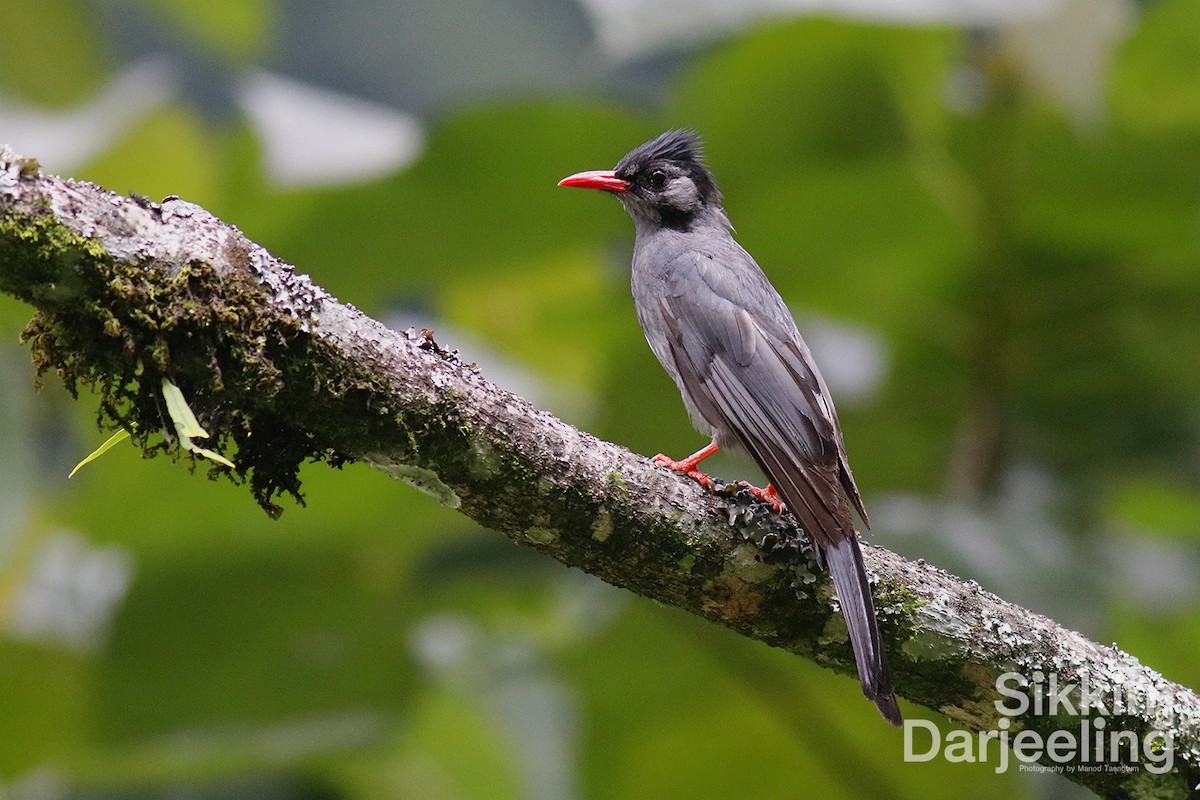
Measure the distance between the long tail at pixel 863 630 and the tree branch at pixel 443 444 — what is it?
10 cm

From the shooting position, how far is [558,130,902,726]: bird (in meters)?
2.65

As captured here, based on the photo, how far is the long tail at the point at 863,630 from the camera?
256 cm

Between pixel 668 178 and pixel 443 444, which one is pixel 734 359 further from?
pixel 443 444

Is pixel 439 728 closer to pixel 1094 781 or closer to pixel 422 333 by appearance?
pixel 1094 781

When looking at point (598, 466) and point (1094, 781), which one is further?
point (1094, 781)

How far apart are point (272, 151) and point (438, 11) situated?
5179mm

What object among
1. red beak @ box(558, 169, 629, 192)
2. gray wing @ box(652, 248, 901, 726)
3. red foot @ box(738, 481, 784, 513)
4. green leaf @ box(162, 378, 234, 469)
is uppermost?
red beak @ box(558, 169, 629, 192)

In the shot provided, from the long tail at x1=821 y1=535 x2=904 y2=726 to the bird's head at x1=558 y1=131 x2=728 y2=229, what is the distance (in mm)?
2206

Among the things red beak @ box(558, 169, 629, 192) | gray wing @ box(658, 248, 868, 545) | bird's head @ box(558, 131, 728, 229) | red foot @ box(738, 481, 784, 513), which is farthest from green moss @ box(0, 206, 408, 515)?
bird's head @ box(558, 131, 728, 229)

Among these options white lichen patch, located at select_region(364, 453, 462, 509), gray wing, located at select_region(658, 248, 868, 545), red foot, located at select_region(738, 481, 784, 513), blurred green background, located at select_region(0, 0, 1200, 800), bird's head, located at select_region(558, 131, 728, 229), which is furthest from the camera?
bird's head, located at select_region(558, 131, 728, 229)

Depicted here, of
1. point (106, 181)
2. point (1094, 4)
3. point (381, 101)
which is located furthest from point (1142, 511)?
point (381, 101)

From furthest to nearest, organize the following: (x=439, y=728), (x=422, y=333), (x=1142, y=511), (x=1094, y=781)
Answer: (x=1142, y=511), (x=439, y=728), (x=1094, y=781), (x=422, y=333)

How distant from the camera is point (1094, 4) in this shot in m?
4.29

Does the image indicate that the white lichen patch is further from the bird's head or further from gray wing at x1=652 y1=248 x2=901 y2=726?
the bird's head
